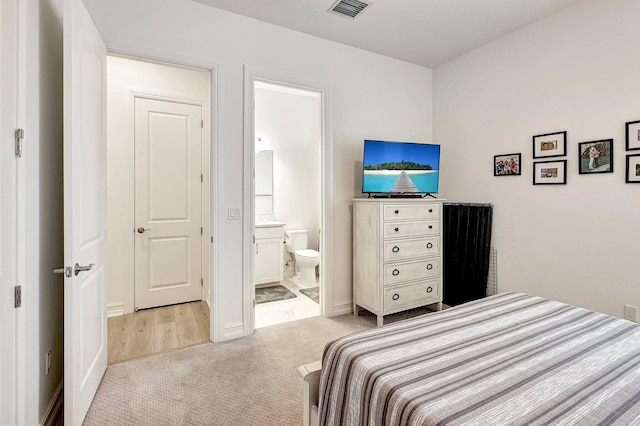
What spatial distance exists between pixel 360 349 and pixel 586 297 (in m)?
2.37

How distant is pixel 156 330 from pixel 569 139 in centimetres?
404

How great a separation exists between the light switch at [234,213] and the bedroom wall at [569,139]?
246cm

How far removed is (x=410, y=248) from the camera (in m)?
3.04

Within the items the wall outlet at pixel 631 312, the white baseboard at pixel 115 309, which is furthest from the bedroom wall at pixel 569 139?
the white baseboard at pixel 115 309

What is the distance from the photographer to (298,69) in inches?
116

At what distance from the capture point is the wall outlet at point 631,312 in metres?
2.21

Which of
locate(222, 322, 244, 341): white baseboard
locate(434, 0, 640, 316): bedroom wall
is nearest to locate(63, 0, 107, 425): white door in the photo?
locate(222, 322, 244, 341): white baseboard

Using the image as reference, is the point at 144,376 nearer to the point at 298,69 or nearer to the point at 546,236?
the point at 298,69

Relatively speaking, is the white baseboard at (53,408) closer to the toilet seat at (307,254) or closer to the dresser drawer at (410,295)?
the dresser drawer at (410,295)

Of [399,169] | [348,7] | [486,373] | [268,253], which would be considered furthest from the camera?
[268,253]

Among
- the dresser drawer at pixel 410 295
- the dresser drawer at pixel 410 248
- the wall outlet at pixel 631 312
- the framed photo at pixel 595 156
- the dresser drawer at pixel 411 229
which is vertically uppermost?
the framed photo at pixel 595 156
